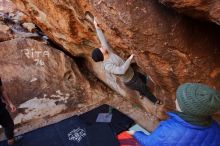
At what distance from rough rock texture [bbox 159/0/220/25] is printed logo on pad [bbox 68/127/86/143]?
3537 mm

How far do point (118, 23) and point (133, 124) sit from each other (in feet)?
9.16

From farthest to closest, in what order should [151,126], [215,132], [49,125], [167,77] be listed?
[49,125] → [151,126] → [167,77] → [215,132]

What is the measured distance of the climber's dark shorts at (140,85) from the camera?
5.09 m

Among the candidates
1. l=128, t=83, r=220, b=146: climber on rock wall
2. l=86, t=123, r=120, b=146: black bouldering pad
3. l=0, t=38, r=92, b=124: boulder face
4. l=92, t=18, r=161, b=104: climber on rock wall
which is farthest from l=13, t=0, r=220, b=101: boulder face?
l=0, t=38, r=92, b=124: boulder face

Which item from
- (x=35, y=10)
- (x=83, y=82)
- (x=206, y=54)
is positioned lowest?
(x=83, y=82)

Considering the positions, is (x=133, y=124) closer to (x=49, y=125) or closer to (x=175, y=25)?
(x=49, y=125)

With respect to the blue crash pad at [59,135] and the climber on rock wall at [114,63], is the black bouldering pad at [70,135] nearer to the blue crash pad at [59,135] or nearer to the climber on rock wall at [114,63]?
the blue crash pad at [59,135]

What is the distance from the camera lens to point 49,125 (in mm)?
6641

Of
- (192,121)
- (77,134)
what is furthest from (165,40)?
(77,134)

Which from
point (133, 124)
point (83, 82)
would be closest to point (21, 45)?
point (83, 82)

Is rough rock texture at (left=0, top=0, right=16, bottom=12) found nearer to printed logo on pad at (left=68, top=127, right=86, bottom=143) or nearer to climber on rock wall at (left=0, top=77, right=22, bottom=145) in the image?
climber on rock wall at (left=0, top=77, right=22, bottom=145)

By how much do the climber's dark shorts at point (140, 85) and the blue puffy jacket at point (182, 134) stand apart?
241 cm

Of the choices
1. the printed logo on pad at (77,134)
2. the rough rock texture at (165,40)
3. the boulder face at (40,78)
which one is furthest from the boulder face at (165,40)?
the boulder face at (40,78)

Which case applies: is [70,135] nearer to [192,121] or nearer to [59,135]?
[59,135]
